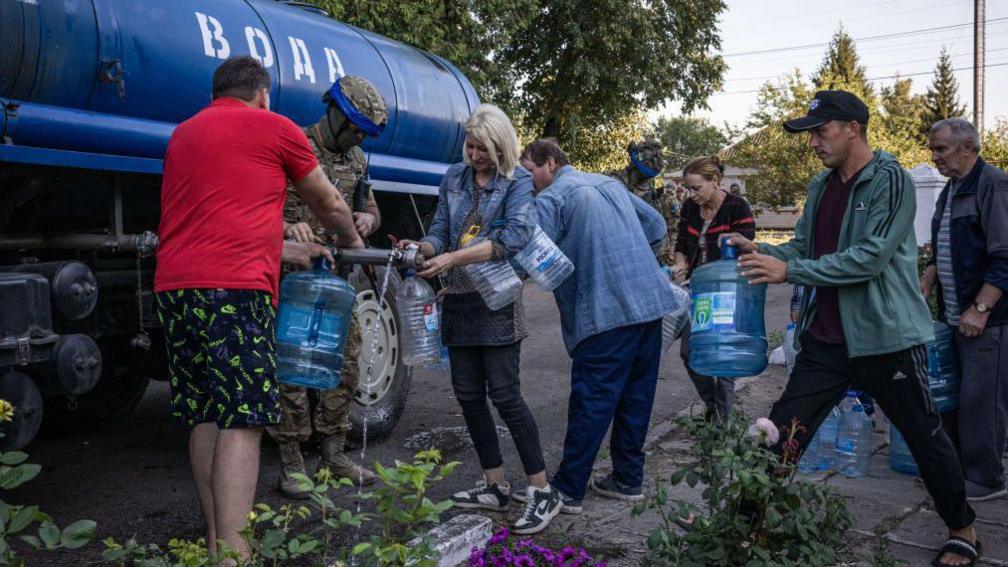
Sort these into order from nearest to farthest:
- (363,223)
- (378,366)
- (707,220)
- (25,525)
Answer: (25,525)
(363,223)
(378,366)
(707,220)

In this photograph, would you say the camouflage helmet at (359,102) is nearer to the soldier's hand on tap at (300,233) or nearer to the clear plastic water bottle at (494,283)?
the soldier's hand on tap at (300,233)

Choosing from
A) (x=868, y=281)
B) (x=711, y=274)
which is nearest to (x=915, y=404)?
(x=868, y=281)

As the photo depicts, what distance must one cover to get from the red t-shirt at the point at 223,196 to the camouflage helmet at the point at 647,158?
414 centimetres

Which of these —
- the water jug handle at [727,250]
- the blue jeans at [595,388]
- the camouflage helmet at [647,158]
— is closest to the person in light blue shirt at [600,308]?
the blue jeans at [595,388]

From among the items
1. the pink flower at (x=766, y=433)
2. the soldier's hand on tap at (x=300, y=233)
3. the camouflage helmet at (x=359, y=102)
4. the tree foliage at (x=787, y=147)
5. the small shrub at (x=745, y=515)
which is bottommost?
the small shrub at (x=745, y=515)

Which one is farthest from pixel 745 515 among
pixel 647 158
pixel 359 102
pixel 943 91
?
pixel 943 91

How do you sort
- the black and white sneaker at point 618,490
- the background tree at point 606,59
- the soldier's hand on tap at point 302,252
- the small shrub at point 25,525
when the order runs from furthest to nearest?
1. the background tree at point 606,59
2. the black and white sneaker at point 618,490
3. the soldier's hand on tap at point 302,252
4. the small shrub at point 25,525

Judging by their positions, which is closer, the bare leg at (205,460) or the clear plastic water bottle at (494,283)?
the bare leg at (205,460)

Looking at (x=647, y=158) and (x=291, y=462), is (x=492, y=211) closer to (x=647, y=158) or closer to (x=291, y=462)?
(x=291, y=462)

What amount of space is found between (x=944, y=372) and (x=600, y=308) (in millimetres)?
2027

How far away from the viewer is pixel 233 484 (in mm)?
3301

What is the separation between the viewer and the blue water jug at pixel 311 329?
436 centimetres

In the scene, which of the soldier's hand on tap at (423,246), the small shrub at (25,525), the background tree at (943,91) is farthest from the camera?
the background tree at (943,91)

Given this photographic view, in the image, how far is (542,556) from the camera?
3752 millimetres
